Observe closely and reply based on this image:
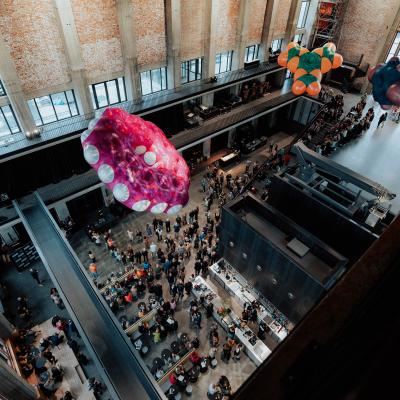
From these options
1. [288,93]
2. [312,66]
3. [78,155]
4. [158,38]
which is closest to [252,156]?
[288,93]

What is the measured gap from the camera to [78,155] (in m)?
17.0

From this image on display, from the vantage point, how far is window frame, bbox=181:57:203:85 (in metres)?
20.5

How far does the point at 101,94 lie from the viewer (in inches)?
687

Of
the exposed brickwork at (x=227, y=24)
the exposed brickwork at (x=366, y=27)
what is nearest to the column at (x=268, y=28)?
the exposed brickwork at (x=227, y=24)

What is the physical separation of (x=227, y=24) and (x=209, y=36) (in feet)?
7.11

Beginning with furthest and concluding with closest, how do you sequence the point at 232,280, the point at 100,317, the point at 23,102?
the point at 232,280 < the point at 23,102 < the point at 100,317

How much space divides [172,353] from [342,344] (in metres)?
Result: 12.7

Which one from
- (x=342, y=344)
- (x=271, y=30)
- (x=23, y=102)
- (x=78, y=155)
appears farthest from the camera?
(x=271, y=30)

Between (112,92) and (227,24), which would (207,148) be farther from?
(112,92)

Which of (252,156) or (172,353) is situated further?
(252,156)

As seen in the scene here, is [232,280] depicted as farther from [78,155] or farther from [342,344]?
[342,344]

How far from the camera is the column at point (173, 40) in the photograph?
1683cm

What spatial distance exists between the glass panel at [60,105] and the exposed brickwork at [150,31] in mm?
4778

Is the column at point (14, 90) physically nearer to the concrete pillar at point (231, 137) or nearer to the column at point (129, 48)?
the column at point (129, 48)
